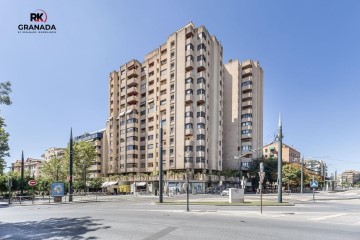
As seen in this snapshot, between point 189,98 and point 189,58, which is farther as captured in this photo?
point 189,58

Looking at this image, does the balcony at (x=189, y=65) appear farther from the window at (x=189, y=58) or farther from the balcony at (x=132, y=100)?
the balcony at (x=132, y=100)

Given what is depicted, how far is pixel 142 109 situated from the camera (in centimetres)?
8831

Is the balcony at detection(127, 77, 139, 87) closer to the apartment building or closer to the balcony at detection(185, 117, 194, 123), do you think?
the apartment building

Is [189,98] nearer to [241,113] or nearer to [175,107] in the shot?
[175,107]

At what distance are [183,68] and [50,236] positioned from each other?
64813 millimetres

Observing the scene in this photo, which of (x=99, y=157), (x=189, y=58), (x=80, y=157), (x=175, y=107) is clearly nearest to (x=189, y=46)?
(x=189, y=58)

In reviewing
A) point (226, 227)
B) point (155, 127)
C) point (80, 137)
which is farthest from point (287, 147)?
point (226, 227)

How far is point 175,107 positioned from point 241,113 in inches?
933

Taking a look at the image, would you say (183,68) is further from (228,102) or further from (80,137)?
(80,137)

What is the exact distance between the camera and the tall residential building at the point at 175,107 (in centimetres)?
7231

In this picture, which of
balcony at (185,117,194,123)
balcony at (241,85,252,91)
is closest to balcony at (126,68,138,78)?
balcony at (185,117,194,123)

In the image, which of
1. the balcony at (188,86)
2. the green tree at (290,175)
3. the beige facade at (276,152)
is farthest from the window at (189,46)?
the beige facade at (276,152)

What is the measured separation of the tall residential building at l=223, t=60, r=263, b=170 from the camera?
8525 centimetres

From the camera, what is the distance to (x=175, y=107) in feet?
247
